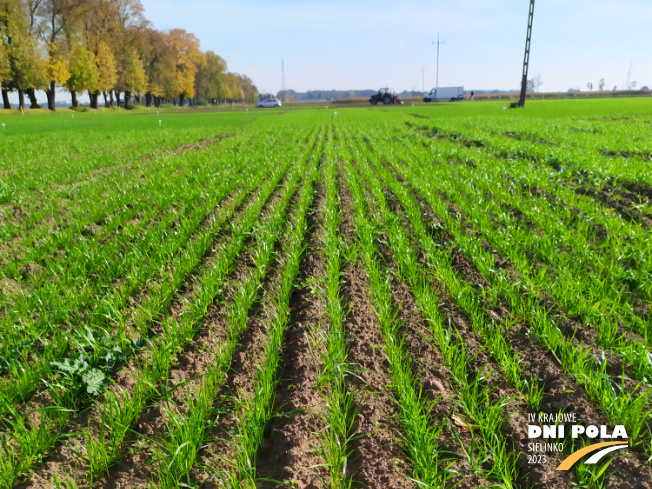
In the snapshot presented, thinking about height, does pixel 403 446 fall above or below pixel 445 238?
below

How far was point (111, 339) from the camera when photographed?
3096 millimetres

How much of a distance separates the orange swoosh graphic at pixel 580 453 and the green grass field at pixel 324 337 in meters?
0.05

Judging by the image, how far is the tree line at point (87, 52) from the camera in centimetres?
4084

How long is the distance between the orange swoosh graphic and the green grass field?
50 millimetres

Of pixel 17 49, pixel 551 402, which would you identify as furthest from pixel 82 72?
pixel 551 402

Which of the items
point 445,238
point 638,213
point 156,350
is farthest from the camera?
point 638,213

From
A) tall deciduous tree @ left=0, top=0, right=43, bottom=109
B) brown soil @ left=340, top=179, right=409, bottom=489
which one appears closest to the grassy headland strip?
brown soil @ left=340, top=179, right=409, bottom=489

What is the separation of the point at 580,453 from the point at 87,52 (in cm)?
6212

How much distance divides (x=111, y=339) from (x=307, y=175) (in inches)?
277

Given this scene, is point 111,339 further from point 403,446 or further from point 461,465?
point 461,465

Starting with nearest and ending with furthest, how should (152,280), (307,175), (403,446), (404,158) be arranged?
(403,446) → (152,280) → (307,175) → (404,158)

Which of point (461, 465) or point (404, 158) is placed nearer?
point (461, 465)

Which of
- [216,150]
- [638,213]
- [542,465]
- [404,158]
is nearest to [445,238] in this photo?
[638,213]

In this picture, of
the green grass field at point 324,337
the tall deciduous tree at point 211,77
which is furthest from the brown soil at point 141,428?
the tall deciduous tree at point 211,77
